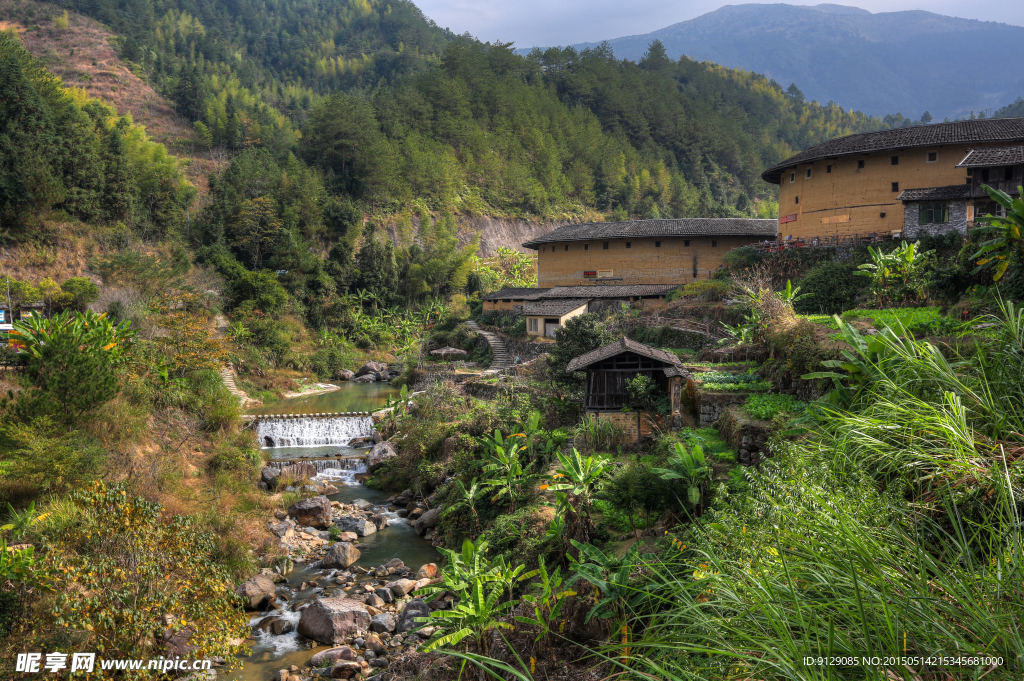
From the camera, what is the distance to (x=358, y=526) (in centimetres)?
1409

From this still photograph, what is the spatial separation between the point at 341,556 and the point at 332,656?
3330 mm

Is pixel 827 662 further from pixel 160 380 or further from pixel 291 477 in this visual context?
pixel 160 380

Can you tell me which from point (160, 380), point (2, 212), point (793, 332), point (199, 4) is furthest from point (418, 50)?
point (793, 332)

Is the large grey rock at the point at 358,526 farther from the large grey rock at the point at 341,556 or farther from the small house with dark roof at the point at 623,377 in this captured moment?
the small house with dark roof at the point at 623,377

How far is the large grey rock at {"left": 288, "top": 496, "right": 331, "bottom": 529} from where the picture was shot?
573 inches

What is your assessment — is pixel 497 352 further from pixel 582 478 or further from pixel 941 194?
pixel 582 478

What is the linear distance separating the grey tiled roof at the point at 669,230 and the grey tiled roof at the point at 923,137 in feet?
17.0

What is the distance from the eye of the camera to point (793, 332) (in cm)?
1193

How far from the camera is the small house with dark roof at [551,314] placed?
27.3 m

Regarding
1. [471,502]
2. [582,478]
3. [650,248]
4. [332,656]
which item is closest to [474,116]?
[650,248]

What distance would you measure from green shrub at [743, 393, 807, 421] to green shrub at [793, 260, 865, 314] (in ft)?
31.8

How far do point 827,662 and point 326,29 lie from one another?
371ft
